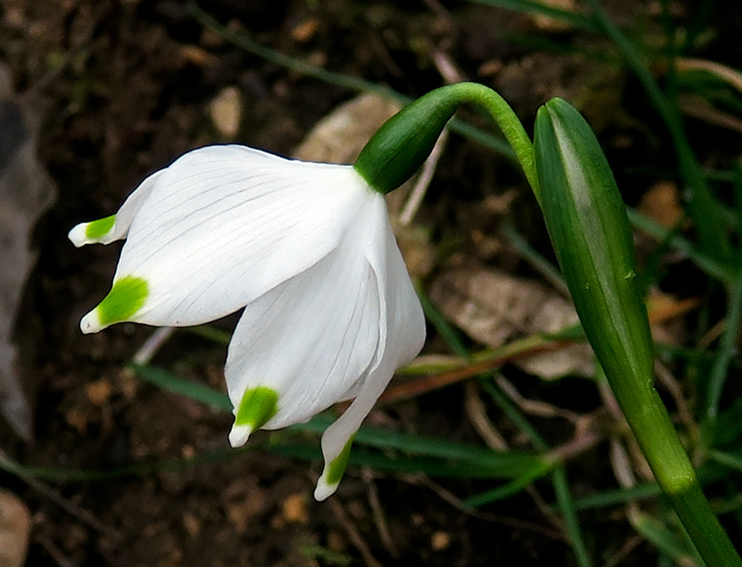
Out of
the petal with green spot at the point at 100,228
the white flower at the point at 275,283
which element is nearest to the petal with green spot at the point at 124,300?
the white flower at the point at 275,283

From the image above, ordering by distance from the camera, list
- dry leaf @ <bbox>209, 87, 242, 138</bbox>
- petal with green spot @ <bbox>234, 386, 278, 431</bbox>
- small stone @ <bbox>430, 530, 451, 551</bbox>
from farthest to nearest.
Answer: dry leaf @ <bbox>209, 87, 242, 138</bbox>
small stone @ <bbox>430, 530, 451, 551</bbox>
petal with green spot @ <bbox>234, 386, 278, 431</bbox>

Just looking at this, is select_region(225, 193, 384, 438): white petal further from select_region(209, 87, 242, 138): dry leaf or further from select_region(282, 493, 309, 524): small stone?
select_region(209, 87, 242, 138): dry leaf

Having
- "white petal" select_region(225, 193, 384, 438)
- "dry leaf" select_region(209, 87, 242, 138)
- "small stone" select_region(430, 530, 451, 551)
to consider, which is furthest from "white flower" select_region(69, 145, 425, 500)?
"dry leaf" select_region(209, 87, 242, 138)

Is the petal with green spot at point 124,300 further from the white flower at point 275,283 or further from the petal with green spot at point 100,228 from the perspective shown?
the petal with green spot at point 100,228

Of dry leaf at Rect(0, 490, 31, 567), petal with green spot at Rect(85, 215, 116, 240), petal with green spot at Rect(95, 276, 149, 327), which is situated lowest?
dry leaf at Rect(0, 490, 31, 567)

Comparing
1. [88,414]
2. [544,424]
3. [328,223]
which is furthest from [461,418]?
[328,223]

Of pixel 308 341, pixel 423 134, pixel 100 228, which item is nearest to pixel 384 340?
pixel 308 341

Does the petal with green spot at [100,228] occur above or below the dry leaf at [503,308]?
above
